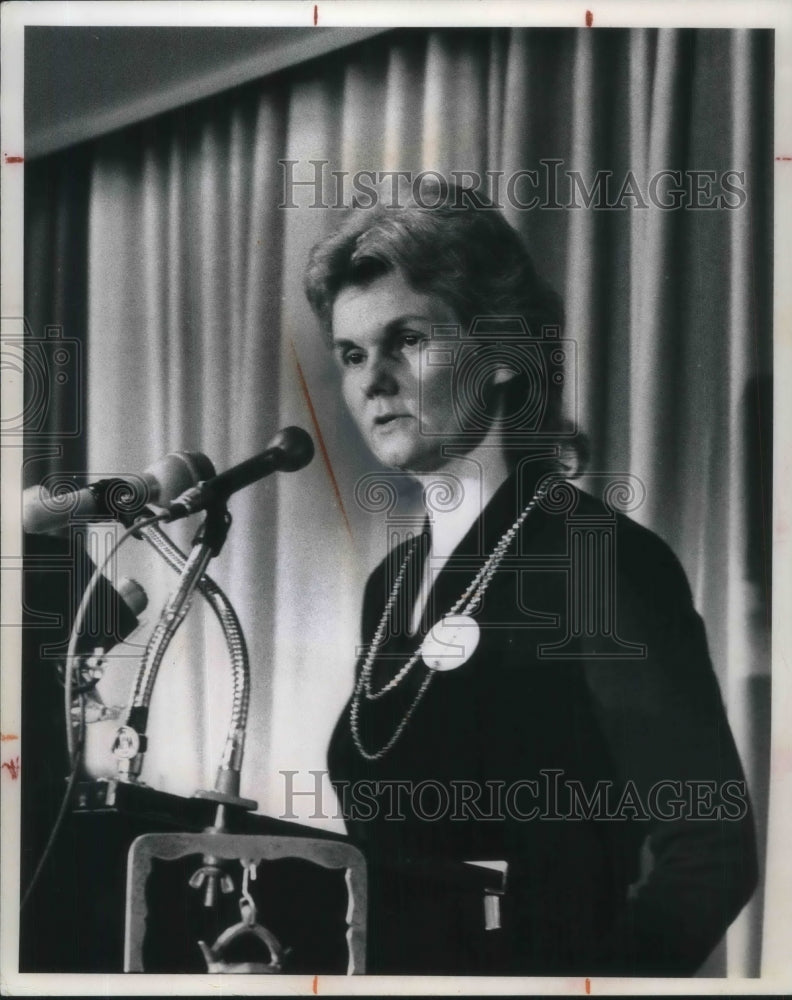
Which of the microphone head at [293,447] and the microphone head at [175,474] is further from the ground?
the microphone head at [293,447]

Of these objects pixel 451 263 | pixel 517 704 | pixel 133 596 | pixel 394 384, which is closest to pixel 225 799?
pixel 133 596

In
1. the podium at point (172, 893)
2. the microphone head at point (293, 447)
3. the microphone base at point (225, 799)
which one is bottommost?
the podium at point (172, 893)

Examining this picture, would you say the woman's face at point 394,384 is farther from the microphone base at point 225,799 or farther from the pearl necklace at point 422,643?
the microphone base at point 225,799

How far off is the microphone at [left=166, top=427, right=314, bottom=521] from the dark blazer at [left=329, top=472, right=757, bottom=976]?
1.13ft

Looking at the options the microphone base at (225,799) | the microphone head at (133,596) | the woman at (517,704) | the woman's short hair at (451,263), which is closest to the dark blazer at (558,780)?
the woman at (517,704)

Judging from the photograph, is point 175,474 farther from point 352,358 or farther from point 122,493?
point 352,358

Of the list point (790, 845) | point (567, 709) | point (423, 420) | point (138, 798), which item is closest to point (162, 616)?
point (138, 798)

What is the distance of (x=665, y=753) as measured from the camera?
186cm

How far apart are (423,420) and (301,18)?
2.66ft

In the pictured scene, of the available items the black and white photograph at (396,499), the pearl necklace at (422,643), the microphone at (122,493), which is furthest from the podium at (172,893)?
the microphone at (122,493)

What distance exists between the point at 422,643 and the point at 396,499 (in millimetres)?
277

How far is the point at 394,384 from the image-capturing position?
1.89 metres

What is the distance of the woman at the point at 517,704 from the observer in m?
1.85

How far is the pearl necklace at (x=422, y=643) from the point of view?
73.0 inches
